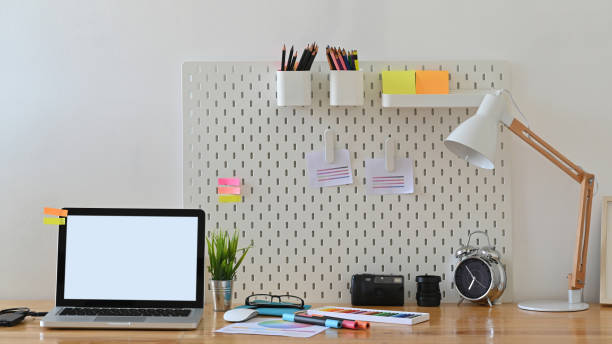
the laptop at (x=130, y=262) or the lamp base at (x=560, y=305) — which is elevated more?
the laptop at (x=130, y=262)

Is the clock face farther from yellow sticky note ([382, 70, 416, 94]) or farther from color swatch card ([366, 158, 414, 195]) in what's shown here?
yellow sticky note ([382, 70, 416, 94])

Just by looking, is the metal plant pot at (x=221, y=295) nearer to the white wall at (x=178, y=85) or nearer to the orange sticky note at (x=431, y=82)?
the white wall at (x=178, y=85)

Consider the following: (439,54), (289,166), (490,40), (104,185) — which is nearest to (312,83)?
(289,166)

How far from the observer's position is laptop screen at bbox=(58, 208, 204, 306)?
155 cm

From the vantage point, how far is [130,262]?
5.14 ft

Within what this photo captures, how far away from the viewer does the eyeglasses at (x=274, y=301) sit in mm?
1604

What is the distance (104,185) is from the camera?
5.96 feet

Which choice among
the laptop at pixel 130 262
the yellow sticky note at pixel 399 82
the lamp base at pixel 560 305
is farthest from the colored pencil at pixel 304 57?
the lamp base at pixel 560 305

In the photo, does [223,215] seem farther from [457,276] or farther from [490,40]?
[490,40]

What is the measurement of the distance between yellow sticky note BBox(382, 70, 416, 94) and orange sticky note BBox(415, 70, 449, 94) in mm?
18

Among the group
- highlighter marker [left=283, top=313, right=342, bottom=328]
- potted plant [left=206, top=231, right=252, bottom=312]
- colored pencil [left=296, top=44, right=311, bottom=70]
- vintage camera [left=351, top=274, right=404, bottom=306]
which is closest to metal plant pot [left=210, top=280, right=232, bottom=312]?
potted plant [left=206, top=231, right=252, bottom=312]

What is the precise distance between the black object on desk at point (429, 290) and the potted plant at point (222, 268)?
46 cm

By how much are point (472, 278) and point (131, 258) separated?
2.75ft

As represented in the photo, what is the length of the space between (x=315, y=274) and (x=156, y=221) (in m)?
0.45
